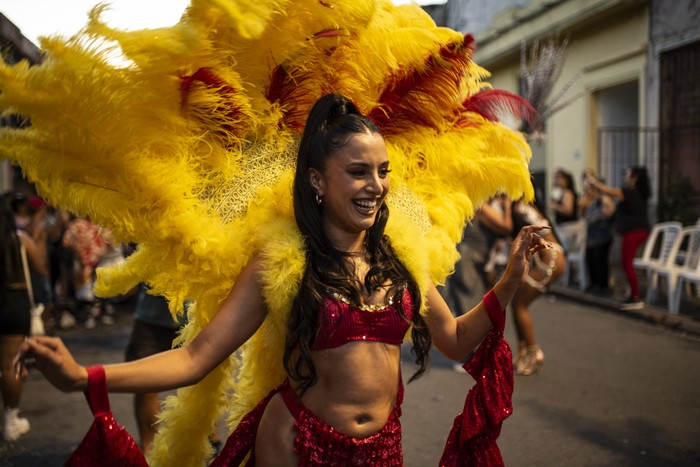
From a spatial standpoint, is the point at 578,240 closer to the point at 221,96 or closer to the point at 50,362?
the point at 221,96

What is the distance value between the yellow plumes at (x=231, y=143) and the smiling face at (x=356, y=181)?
196 mm

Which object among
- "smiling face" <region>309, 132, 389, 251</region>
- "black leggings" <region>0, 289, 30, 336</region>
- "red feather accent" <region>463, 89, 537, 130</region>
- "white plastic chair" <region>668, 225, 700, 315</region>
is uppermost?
"red feather accent" <region>463, 89, 537, 130</region>

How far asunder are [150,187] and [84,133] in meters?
0.26

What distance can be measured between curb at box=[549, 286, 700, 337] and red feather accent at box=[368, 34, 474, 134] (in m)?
Result: 6.75

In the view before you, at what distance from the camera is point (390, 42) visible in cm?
251

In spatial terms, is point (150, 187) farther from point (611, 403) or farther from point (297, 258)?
point (611, 403)

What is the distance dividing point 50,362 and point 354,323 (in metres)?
0.89

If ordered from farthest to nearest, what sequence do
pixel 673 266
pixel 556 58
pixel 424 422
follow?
pixel 556 58
pixel 673 266
pixel 424 422

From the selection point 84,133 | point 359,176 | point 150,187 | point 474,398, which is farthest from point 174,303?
point 474,398

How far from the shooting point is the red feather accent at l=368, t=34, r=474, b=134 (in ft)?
8.47

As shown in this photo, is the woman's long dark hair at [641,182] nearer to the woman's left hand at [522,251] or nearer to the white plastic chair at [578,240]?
the white plastic chair at [578,240]

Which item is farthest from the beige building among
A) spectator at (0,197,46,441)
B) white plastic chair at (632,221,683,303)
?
spectator at (0,197,46,441)

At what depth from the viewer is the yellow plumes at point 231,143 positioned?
7.00 ft

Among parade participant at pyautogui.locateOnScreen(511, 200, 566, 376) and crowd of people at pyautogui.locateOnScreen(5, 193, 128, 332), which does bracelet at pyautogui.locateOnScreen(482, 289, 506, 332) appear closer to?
parade participant at pyautogui.locateOnScreen(511, 200, 566, 376)
